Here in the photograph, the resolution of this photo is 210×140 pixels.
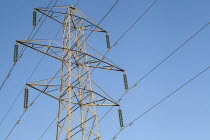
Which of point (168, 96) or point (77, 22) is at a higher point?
point (77, 22)

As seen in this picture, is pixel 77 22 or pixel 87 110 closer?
pixel 87 110

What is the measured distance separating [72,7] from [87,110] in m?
5.97

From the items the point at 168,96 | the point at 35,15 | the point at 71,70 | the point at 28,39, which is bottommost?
the point at 168,96

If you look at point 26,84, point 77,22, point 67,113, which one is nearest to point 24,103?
point 26,84

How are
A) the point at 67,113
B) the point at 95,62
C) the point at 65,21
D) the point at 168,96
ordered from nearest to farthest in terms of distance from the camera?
1. the point at 168,96
2. the point at 67,113
3. the point at 95,62
4. the point at 65,21

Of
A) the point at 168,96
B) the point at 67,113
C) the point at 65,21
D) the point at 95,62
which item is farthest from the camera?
the point at 65,21

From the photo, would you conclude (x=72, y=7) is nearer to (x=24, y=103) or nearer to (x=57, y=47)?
(x=57, y=47)

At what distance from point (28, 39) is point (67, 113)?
14.6 feet

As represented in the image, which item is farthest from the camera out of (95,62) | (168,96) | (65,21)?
(65,21)

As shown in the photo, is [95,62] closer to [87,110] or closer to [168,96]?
[87,110]

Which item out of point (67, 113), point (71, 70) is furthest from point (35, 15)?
point (67, 113)

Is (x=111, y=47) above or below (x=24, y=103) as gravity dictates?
above

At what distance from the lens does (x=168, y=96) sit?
15055 millimetres

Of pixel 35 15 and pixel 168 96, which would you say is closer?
pixel 168 96
